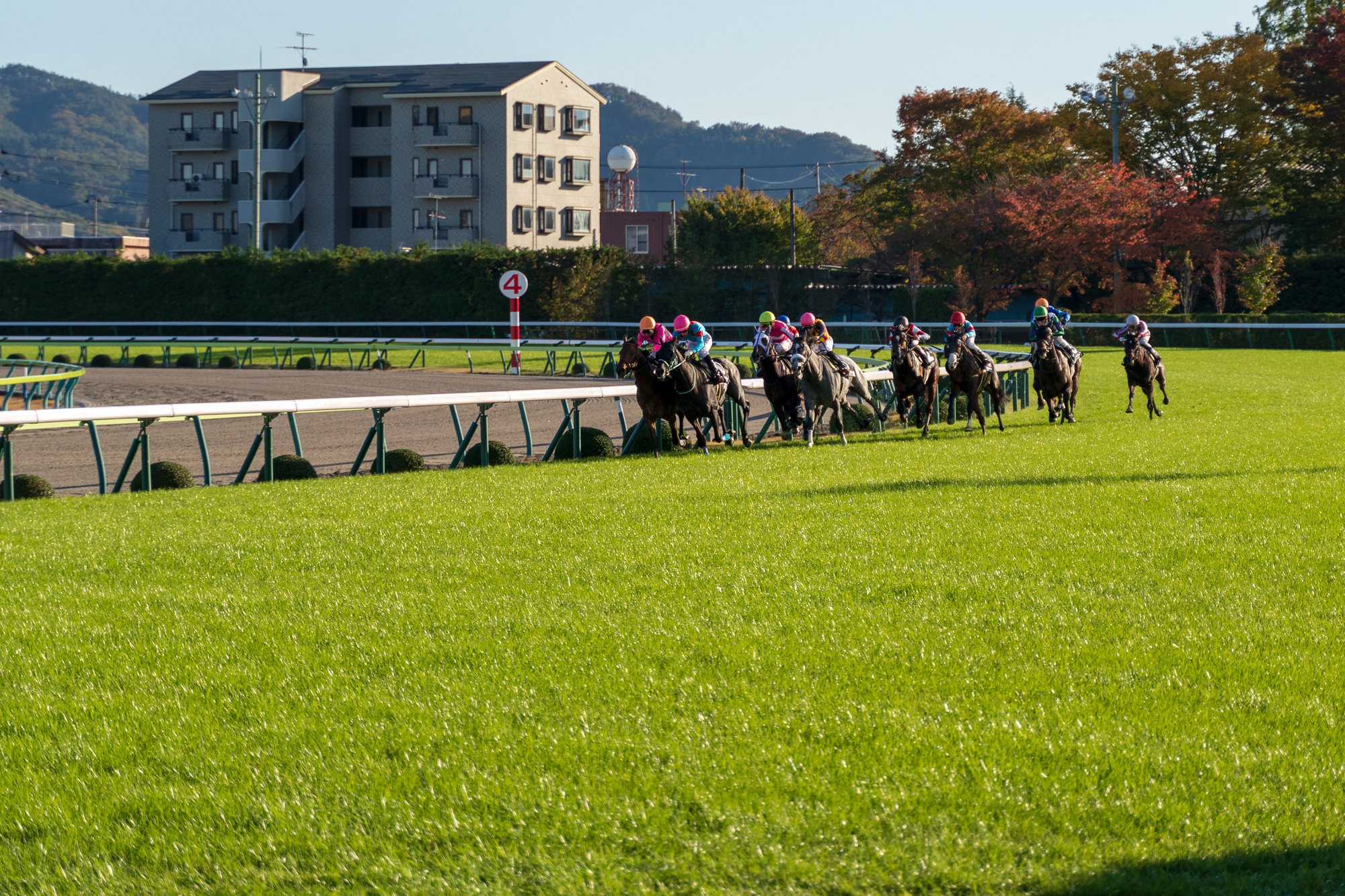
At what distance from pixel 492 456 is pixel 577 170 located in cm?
5480

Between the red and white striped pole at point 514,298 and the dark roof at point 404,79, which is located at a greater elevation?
the dark roof at point 404,79

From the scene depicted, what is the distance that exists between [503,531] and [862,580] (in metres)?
2.77

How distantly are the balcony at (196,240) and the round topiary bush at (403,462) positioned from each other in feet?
184

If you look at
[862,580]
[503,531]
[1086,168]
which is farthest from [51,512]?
[1086,168]

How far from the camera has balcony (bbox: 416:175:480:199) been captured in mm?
62875

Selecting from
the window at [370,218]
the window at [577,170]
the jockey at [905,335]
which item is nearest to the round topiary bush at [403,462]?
the jockey at [905,335]

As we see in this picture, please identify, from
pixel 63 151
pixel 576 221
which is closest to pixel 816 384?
pixel 576 221

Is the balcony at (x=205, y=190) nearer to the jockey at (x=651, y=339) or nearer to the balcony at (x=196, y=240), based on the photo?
the balcony at (x=196, y=240)

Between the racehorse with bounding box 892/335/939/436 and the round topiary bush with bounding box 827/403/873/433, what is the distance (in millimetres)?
1567

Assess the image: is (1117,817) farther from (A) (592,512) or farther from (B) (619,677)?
(A) (592,512)

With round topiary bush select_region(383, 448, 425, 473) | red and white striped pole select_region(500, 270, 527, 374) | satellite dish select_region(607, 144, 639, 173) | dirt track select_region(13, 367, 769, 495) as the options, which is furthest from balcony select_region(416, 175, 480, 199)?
round topiary bush select_region(383, 448, 425, 473)

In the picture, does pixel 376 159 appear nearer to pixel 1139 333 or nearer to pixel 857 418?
pixel 857 418

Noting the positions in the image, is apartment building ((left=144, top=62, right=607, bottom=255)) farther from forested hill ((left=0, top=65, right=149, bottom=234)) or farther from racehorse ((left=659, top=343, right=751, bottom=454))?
forested hill ((left=0, top=65, right=149, bottom=234))

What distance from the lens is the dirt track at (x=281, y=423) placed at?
15.9 metres
